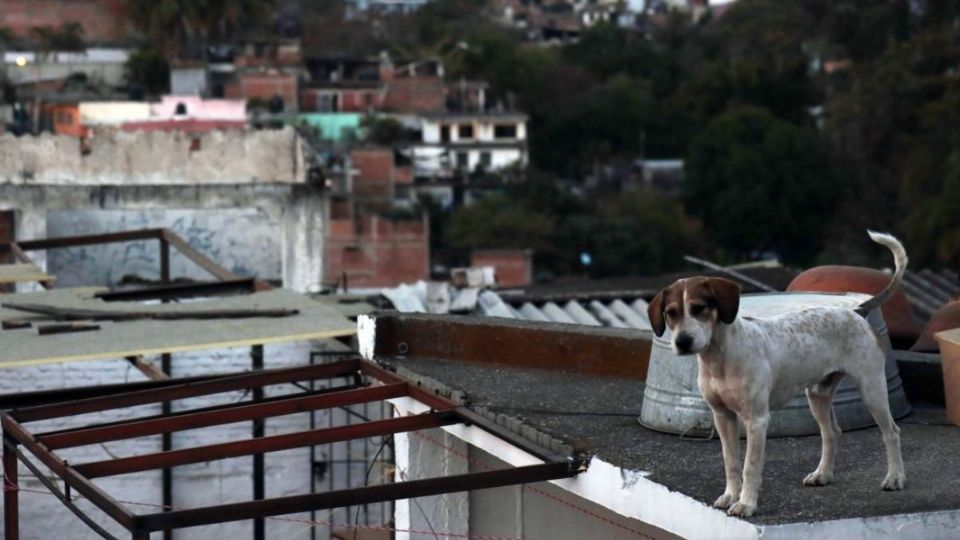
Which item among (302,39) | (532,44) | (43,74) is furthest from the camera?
(532,44)

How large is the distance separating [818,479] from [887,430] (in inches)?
11.2

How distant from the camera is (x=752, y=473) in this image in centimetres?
581

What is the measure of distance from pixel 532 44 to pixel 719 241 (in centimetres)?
3543

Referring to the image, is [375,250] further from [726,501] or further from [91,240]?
[726,501]

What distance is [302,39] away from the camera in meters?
91.2

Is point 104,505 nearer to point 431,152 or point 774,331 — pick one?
point 774,331

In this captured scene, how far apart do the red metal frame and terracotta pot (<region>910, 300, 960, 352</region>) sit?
2.43 metres

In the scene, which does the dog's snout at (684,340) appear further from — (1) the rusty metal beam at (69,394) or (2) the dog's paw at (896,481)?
(1) the rusty metal beam at (69,394)

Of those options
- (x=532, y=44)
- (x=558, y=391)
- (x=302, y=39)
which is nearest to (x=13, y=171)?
(x=558, y=391)

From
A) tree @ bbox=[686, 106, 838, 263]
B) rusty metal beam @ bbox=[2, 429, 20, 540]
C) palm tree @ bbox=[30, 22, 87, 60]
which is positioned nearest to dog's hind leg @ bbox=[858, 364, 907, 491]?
rusty metal beam @ bbox=[2, 429, 20, 540]

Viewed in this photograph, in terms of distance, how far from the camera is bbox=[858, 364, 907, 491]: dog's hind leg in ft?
20.3

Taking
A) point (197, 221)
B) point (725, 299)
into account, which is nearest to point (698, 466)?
point (725, 299)

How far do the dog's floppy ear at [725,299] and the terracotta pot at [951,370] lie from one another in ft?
6.64

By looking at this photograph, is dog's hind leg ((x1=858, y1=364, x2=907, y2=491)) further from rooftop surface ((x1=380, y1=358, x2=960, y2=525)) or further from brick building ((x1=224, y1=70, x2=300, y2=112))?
brick building ((x1=224, y1=70, x2=300, y2=112))
